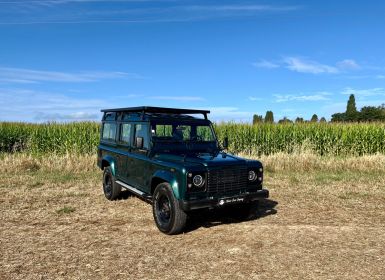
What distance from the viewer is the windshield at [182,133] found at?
7371 mm

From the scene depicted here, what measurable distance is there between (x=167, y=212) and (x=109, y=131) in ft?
12.0

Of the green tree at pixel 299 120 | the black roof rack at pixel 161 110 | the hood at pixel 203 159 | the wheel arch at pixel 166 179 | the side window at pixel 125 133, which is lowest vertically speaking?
the wheel arch at pixel 166 179

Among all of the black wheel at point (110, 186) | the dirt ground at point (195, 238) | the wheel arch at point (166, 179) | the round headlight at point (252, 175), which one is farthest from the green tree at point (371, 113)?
the wheel arch at point (166, 179)

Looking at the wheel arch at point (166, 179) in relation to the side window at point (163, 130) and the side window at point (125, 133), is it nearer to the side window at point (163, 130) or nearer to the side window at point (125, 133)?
the side window at point (163, 130)

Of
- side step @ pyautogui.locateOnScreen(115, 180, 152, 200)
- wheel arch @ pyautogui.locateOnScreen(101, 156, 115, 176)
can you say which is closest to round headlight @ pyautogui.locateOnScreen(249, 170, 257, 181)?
side step @ pyautogui.locateOnScreen(115, 180, 152, 200)

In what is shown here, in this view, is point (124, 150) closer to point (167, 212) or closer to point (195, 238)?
point (167, 212)

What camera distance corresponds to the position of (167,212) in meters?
6.60

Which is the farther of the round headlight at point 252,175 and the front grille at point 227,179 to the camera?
the round headlight at point 252,175

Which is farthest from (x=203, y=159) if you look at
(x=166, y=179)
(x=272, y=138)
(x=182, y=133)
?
(x=272, y=138)

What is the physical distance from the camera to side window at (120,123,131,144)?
26.9 feet

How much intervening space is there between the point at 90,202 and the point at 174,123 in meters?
3.19

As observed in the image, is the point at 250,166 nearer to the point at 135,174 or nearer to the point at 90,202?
the point at 135,174

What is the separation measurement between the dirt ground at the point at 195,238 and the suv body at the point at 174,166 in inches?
23.3

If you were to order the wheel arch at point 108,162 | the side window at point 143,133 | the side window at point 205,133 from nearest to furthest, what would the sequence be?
1. the side window at point 143,133
2. the side window at point 205,133
3. the wheel arch at point 108,162
